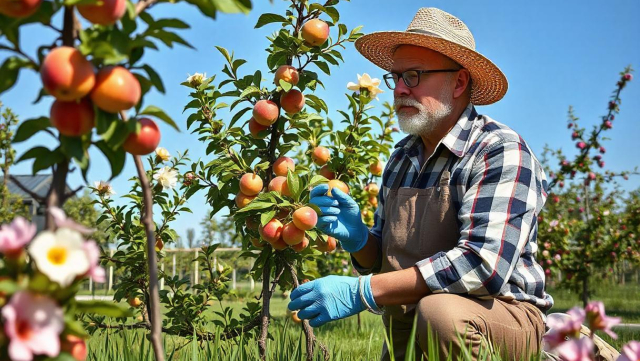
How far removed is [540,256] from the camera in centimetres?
752

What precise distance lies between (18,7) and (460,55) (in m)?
2.01

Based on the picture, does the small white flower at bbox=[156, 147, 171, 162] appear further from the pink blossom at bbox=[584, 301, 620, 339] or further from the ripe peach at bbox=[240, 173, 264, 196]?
the pink blossom at bbox=[584, 301, 620, 339]

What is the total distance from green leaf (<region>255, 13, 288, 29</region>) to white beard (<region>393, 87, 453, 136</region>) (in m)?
0.63

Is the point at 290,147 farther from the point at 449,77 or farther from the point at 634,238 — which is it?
the point at 634,238

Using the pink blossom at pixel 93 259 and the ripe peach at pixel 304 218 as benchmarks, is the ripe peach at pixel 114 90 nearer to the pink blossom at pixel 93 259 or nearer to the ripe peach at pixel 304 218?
the pink blossom at pixel 93 259

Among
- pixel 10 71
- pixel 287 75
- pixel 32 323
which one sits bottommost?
pixel 32 323

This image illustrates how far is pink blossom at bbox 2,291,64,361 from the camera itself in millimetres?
697

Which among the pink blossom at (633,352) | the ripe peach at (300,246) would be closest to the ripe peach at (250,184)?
the ripe peach at (300,246)

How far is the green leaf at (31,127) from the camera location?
895 mm

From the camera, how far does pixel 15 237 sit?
2.48 ft

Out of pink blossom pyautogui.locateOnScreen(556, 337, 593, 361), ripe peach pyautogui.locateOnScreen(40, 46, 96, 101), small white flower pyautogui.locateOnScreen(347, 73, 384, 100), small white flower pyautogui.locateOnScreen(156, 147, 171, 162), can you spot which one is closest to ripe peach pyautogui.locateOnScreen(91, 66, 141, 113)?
ripe peach pyautogui.locateOnScreen(40, 46, 96, 101)

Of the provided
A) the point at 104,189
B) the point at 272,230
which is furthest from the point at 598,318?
the point at 104,189

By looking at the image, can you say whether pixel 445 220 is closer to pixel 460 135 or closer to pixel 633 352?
pixel 460 135

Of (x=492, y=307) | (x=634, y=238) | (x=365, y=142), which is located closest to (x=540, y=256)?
(x=634, y=238)
